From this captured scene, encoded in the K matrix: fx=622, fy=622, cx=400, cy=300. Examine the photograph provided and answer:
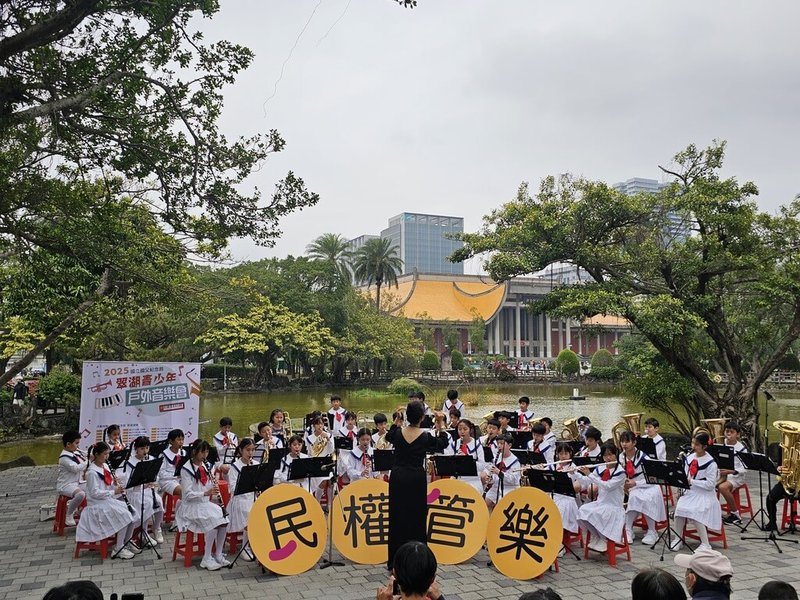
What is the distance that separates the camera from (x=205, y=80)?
8.38 metres

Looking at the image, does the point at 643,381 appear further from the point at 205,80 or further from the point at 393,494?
the point at 205,80

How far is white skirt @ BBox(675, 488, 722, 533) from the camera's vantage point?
296 inches

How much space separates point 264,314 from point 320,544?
30.8 m

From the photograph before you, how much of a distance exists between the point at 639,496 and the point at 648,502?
0.13m

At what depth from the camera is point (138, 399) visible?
1174cm

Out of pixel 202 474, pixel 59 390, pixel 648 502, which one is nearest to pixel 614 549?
pixel 648 502

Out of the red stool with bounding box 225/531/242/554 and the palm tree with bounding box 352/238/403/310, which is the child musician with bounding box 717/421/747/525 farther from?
the palm tree with bounding box 352/238/403/310

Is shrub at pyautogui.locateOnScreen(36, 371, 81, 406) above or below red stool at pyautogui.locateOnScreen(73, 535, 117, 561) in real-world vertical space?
above

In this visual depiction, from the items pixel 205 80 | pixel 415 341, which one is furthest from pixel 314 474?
pixel 415 341

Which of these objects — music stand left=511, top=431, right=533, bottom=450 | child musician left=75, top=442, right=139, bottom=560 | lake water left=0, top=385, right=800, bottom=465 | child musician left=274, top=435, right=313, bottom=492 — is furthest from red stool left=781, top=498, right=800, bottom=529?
lake water left=0, top=385, right=800, bottom=465

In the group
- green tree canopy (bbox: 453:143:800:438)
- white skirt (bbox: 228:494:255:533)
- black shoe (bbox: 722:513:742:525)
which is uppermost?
green tree canopy (bbox: 453:143:800:438)

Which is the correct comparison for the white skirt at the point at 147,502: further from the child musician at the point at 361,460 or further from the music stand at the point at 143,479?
the child musician at the point at 361,460

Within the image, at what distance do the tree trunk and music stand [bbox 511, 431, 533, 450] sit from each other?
8.19 m

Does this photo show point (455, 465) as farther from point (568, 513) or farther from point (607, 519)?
point (607, 519)
